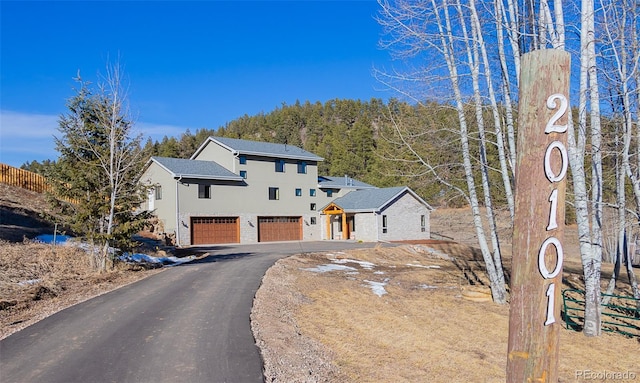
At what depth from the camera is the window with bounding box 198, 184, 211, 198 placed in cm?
3074

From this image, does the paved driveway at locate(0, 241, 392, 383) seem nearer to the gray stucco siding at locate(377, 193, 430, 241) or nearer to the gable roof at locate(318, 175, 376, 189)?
the gray stucco siding at locate(377, 193, 430, 241)

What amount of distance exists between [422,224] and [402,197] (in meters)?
3.33

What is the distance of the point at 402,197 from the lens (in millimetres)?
35750

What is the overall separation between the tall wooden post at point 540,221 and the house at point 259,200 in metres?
27.9

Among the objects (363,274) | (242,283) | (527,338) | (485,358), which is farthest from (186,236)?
(527,338)

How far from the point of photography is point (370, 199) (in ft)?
116

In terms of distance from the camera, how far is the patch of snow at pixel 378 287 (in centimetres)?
1390

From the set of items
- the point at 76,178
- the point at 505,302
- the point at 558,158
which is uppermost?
the point at 76,178

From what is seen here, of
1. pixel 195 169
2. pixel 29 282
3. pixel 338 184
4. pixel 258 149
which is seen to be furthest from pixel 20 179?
pixel 338 184

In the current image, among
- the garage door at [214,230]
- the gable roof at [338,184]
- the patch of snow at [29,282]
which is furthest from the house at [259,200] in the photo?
the patch of snow at [29,282]

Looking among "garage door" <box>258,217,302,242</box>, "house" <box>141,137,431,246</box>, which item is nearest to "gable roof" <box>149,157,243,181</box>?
"house" <box>141,137,431,246</box>

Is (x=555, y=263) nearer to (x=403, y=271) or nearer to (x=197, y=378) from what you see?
(x=197, y=378)

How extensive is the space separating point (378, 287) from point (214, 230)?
18.7 meters

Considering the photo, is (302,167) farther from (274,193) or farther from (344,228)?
(344,228)
